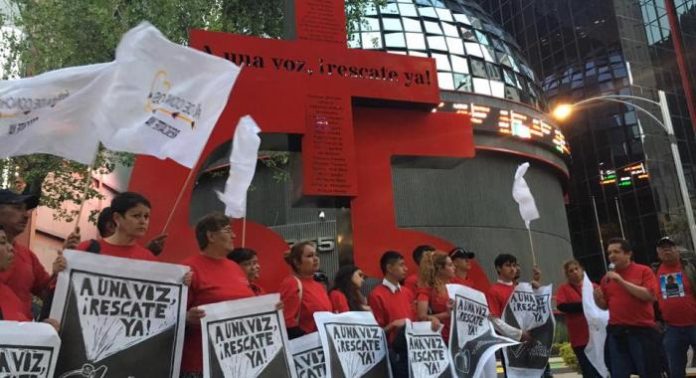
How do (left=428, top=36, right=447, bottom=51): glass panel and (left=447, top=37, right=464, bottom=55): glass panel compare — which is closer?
(left=428, top=36, right=447, bottom=51): glass panel

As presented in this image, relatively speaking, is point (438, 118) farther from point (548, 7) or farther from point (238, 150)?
point (548, 7)

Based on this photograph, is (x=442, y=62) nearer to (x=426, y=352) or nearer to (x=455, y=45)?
(x=455, y=45)

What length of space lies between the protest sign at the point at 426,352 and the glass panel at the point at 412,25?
2393 cm

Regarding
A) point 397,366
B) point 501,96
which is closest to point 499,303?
point 397,366

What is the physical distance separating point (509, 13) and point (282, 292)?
45.4 meters

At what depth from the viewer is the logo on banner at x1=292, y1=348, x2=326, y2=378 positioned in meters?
5.07

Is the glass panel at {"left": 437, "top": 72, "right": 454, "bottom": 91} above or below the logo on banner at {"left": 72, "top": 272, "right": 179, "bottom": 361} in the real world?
above

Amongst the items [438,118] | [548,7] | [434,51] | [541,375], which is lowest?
[541,375]

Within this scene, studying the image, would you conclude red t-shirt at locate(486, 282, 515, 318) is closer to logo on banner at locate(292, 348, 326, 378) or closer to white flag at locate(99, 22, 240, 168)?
logo on banner at locate(292, 348, 326, 378)

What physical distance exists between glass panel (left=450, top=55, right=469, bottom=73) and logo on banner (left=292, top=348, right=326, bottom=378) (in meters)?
23.6

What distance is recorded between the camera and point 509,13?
153 feet

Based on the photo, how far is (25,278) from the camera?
4.27m

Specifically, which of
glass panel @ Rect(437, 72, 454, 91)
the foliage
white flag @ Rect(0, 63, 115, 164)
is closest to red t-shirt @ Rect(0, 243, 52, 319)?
white flag @ Rect(0, 63, 115, 164)

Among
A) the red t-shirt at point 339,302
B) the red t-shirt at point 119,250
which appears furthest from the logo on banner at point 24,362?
the red t-shirt at point 339,302
